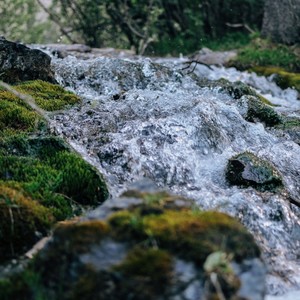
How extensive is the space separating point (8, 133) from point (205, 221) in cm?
375

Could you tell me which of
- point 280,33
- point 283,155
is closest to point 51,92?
point 283,155

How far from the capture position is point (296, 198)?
7156 millimetres

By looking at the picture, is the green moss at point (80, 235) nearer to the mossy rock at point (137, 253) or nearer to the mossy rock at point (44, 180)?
the mossy rock at point (137, 253)

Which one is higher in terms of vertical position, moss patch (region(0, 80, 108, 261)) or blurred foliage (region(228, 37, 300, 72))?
moss patch (region(0, 80, 108, 261))

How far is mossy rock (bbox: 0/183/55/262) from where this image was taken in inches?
185

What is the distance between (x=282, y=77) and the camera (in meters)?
15.0

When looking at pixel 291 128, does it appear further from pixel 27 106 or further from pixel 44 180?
pixel 44 180

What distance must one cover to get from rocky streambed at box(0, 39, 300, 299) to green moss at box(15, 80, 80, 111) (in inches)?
10.9

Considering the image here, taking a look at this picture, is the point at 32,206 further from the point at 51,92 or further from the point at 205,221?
the point at 51,92

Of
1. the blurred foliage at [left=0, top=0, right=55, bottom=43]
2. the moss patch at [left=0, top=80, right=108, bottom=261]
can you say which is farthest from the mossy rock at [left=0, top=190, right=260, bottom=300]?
the blurred foliage at [left=0, top=0, right=55, bottom=43]

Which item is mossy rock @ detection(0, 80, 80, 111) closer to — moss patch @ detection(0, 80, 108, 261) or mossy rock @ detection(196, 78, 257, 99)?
moss patch @ detection(0, 80, 108, 261)

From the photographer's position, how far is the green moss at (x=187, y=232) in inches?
143

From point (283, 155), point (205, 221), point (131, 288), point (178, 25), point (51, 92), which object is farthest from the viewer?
point (178, 25)

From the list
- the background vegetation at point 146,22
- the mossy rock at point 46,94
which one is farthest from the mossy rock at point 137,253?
the background vegetation at point 146,22
